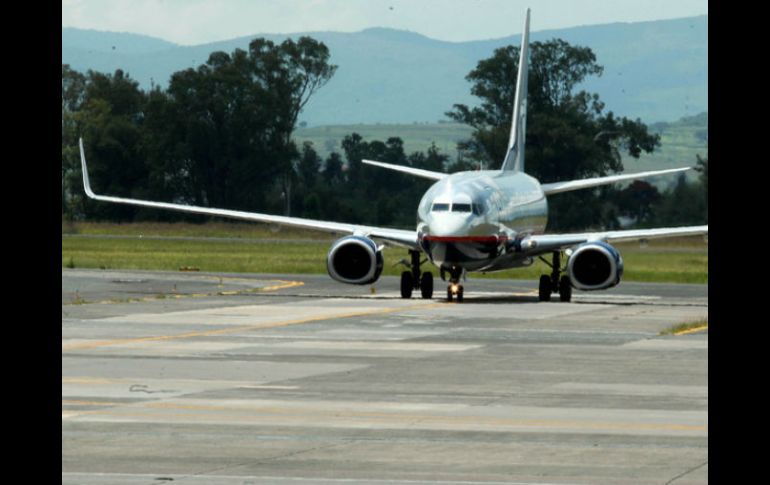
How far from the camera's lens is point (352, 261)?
47625 mm

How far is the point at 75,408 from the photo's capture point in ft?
59.5

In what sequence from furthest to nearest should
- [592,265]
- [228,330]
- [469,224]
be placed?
1. [592,265]
2. [469,224]
3. [228,330]

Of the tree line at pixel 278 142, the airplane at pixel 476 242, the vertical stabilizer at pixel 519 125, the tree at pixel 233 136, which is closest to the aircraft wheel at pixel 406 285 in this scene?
the airplane at pixel 476 242

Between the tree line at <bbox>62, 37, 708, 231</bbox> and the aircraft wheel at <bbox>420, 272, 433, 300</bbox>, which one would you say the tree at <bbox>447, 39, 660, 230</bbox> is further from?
the aircraft wheel at <bbox>420, 272, 433, 300</bbox>

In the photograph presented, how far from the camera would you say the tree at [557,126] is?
124000mm

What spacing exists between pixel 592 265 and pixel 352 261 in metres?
7.32

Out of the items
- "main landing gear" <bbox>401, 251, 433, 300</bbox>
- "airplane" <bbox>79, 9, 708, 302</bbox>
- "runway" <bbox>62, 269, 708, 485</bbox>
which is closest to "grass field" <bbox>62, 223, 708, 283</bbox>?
"airplane" <bbox>79, 9, 708, 302</bbox>

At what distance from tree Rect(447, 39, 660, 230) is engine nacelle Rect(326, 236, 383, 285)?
69670mm

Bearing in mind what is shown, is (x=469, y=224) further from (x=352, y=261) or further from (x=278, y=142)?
(x=278, y=142)

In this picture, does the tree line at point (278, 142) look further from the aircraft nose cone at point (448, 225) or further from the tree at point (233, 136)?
the aircraft nose cone at point (448, 225)

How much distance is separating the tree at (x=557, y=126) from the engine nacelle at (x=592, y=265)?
7051 centimetres

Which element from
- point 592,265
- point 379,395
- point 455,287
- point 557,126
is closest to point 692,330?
point 592,265

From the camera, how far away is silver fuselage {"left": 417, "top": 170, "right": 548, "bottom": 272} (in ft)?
146
